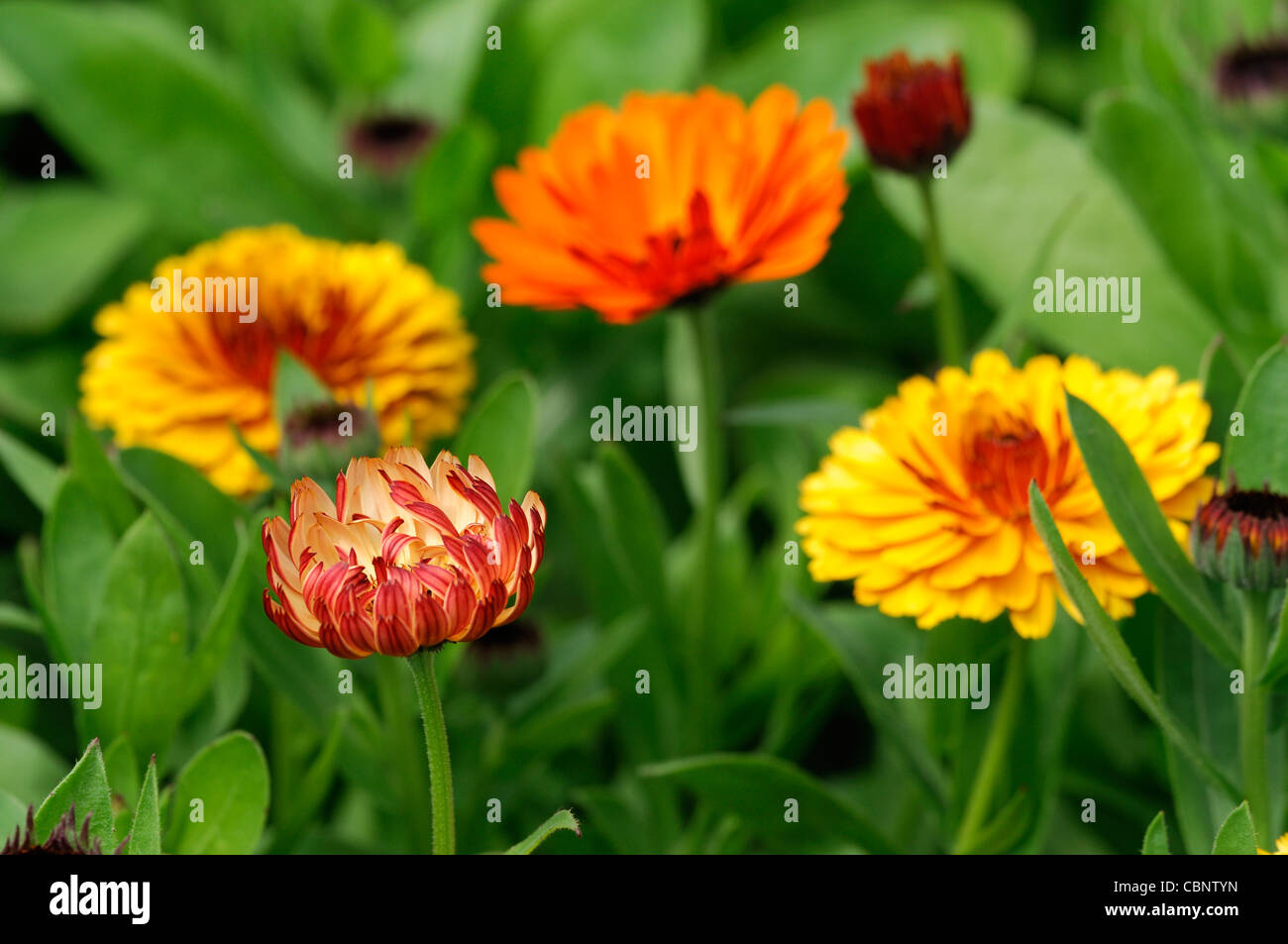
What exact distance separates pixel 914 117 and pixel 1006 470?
22 centimetres

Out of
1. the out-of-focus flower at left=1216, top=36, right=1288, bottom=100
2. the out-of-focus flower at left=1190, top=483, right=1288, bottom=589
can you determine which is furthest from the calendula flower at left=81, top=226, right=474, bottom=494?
the out-of-focus flower at left=1216, top=36, right=1288, bottom=100

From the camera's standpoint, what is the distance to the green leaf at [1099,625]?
0.48 meters

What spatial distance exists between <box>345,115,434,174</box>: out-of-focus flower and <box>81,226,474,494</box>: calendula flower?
0.22 m

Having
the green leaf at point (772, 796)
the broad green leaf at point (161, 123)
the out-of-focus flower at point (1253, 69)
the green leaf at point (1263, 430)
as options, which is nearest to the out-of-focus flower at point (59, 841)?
the green leaf at point (772, 796)

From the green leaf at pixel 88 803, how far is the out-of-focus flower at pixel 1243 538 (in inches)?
16.8

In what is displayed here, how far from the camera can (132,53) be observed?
A: 3.44ft

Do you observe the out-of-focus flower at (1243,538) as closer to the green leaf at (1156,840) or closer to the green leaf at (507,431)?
the green leaf at (1156,840)

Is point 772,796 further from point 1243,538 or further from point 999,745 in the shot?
point 1243,538

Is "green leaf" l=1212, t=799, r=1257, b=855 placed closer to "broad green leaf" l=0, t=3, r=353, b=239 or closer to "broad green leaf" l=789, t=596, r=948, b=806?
"broad green leaf" l=789, t=596, r=948, b=806

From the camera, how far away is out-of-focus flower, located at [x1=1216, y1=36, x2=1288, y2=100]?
2.71 ft

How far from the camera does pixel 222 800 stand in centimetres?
56
